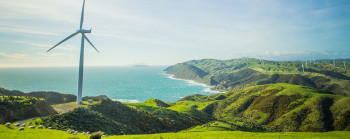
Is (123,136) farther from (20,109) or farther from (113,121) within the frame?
(20,109)

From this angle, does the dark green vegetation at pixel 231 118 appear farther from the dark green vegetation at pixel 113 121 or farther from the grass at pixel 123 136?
the grass at pixel 123 136

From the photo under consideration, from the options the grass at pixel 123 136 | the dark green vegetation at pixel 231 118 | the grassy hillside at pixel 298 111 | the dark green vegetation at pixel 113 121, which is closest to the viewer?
the grass at pixel 123 136

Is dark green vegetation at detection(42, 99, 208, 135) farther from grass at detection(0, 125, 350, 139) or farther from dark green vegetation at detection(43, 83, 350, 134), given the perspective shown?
grass at detection(0, 125, 350, 139)

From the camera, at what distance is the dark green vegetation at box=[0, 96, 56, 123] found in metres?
37.2

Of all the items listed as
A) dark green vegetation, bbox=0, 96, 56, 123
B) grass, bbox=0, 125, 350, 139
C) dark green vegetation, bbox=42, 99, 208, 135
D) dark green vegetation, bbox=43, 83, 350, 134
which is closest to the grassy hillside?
dark green vegetation, bbox=43, 83, 350, 134

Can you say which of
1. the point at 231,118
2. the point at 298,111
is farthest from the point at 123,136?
the point at 298,111

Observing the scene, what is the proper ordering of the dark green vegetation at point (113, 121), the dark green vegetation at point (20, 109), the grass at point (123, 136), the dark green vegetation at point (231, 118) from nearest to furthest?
the grass at point (123, 136)
the dark green vegetation at point (113, 121)
the dark green vegetation at point (20, 109)
the dark green vegetation at point (231, 118)

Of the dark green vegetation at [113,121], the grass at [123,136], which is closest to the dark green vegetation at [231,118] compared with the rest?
the dark green vegetation at [113,121]

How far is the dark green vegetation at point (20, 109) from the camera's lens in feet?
122

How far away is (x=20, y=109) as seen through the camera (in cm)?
4031

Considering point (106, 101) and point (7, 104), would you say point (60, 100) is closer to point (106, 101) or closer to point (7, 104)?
point (106, 101)

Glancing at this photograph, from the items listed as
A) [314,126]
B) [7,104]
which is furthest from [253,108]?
[7,104]

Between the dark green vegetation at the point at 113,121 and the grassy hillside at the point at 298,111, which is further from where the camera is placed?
the grassy hillside at the point at 298,111

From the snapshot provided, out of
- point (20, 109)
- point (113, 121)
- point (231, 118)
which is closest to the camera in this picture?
point (20, 109)
